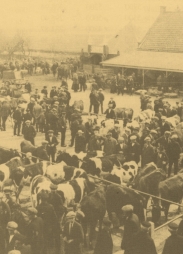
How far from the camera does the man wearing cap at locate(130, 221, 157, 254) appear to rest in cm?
724

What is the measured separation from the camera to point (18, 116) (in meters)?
16.8

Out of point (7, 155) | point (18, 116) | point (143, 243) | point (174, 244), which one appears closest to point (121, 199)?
point (143, 243)

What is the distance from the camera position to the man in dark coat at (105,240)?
24.1 ft

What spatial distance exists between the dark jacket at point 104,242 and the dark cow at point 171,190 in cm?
281

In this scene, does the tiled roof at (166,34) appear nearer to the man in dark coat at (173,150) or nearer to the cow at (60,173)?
the man in dark coat at (173,150)

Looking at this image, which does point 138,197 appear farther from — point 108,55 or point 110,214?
point 108,55

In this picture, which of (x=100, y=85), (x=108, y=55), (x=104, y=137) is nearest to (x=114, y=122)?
(x=104, y=137)

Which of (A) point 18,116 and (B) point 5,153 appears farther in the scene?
(A) point 18,116

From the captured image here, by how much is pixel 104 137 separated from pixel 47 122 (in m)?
3.54

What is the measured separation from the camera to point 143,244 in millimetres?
7273

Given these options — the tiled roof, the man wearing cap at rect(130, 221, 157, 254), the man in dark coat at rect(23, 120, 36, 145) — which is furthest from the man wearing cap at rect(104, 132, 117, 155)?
the tiled roof

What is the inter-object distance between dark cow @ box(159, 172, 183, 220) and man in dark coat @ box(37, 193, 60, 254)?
2848mm

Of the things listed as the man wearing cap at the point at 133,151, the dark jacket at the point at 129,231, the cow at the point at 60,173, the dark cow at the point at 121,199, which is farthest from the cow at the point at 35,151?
the dark jacket at the point at 129,231

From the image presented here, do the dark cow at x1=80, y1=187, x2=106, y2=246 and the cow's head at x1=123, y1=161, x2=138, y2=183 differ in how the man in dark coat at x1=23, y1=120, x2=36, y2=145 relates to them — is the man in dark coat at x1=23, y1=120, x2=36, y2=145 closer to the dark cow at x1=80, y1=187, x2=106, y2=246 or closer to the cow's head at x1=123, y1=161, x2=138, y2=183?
the cow's head at x1=123, y1=161, x2=138, y2=183
